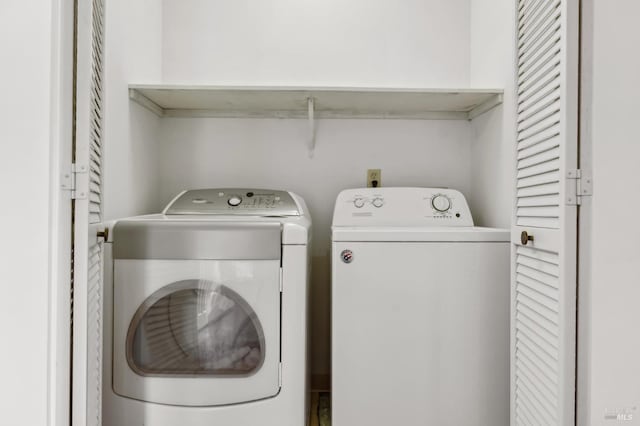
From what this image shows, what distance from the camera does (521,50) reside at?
4.09 ft

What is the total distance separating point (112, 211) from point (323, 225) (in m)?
1.01

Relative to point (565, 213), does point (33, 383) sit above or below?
below

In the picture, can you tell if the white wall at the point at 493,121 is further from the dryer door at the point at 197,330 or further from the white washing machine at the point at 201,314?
the dryer door at the point at 197,330

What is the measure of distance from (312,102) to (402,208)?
0.66 m

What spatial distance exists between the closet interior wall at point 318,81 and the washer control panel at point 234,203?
29cm

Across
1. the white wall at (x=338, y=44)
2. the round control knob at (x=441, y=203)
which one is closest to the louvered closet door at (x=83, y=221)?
the white wall at (x=338, y=44)

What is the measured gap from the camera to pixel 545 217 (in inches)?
43.3

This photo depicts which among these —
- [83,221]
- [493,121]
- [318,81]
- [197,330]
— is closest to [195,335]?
[197,330]

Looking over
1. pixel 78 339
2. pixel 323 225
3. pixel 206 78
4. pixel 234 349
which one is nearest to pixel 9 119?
pixel 78 339

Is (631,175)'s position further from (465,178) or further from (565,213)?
(465,178)

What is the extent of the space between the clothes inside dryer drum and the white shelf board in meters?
0.90

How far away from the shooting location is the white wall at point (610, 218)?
953 millimetres

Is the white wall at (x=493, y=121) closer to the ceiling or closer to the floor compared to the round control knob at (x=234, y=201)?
closer to the ceiling

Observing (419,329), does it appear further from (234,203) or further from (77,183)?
(77,183)
